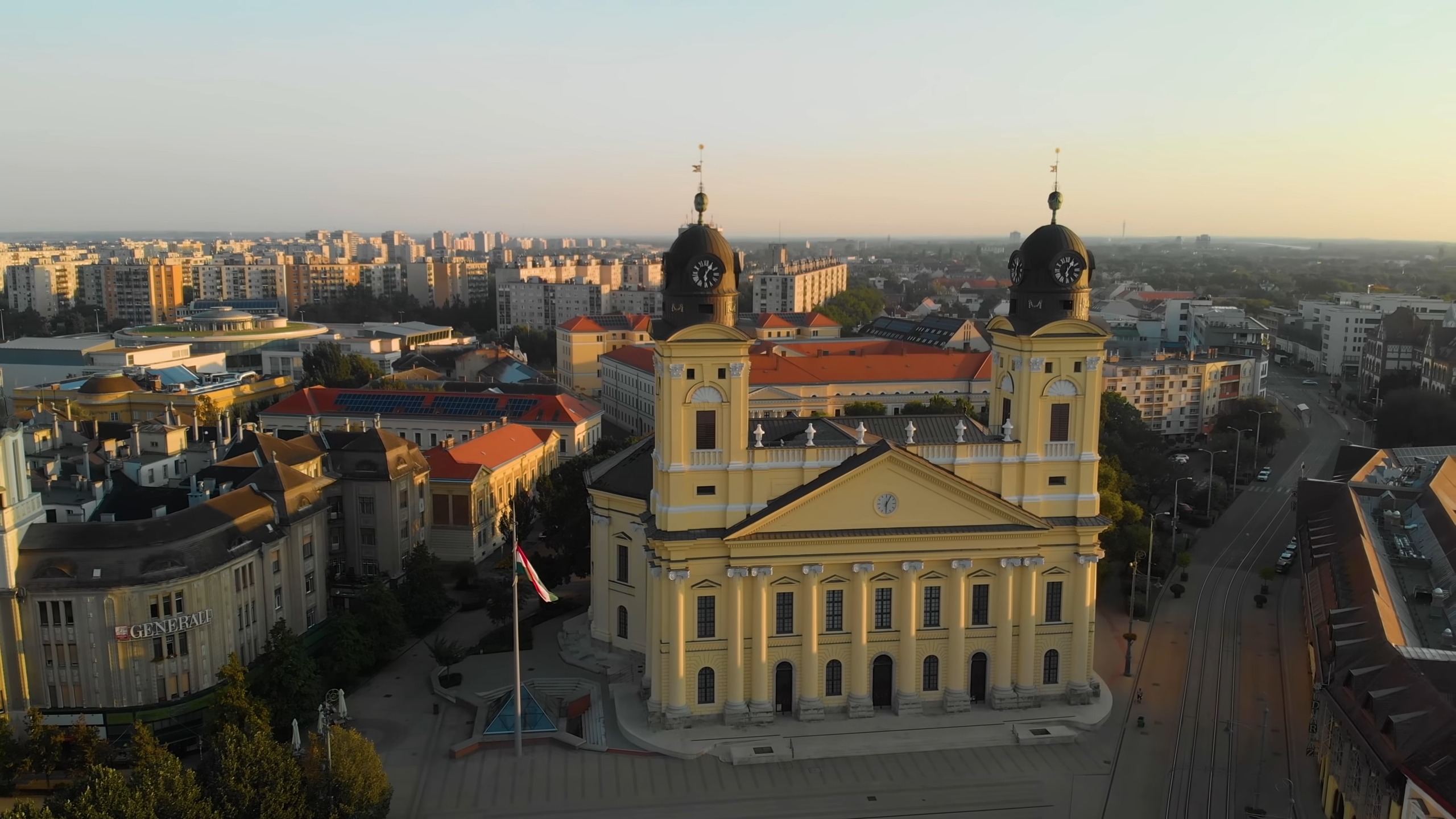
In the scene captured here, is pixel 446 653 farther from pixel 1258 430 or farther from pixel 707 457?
pixel 1258 430

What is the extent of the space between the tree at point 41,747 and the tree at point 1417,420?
100 metres

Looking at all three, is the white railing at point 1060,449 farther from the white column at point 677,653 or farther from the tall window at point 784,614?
the white column at point 677,653

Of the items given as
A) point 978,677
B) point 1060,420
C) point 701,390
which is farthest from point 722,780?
point 1060,420

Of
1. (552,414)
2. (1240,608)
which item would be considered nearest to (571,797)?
(1240,608)

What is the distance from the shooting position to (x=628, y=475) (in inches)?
2092

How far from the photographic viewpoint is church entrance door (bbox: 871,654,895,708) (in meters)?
47.5

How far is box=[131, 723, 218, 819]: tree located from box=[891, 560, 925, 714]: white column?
26927mm

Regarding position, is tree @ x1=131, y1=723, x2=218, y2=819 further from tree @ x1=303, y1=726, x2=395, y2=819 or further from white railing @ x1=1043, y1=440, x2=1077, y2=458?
white railing @ x1=1043, y1=440, x2=1077, y2=458

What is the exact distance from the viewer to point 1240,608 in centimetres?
6297

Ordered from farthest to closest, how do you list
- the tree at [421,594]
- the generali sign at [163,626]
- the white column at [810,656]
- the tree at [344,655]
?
the tree at [421,594], the tree at [344,655], the white column at [810,656], the generali sign at [163,626]

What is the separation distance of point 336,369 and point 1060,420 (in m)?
99.4

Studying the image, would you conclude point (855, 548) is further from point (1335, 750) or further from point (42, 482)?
point (42, 482)

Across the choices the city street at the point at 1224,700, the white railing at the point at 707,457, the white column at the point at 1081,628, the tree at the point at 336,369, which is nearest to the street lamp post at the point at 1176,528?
the city street at the point at 1224,700

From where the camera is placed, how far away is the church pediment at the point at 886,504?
44.9 meters
